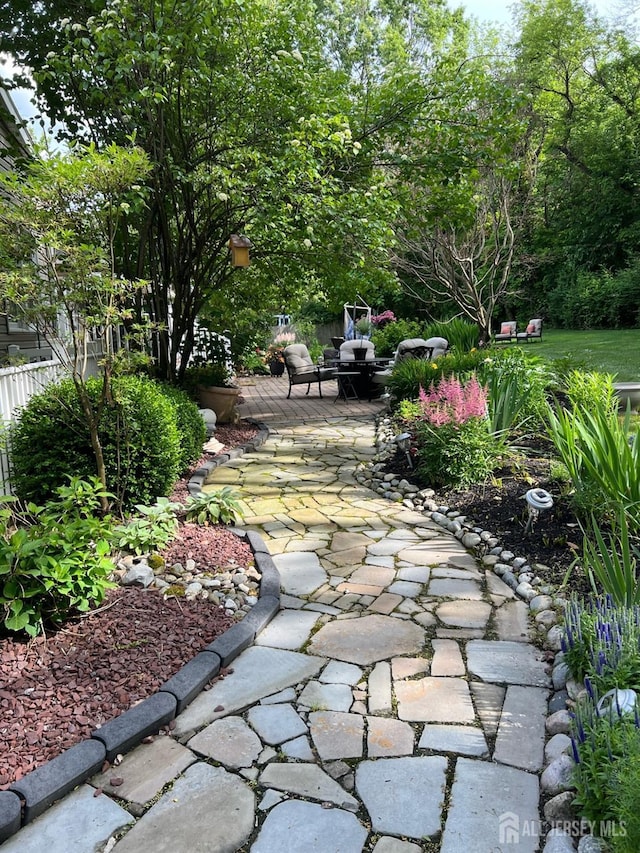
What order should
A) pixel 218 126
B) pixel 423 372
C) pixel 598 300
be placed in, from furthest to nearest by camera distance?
pixel 598 300 < pixel 423 372 < pixel 218 126

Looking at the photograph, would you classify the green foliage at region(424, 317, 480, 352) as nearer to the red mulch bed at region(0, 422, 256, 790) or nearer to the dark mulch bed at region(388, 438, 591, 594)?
the dark mulch bed at region(388, 438, 591, 594)

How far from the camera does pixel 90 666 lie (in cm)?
254

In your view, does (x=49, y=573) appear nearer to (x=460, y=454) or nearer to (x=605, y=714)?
(x=605, y=714)

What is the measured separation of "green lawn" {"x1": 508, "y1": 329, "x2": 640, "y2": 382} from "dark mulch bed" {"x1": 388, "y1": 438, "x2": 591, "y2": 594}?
10.1ft

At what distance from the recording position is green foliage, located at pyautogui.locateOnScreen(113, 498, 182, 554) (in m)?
3.60

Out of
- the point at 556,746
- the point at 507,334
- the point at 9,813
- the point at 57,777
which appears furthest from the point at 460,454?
the point at 507,334

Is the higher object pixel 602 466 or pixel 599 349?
pixel 599 349

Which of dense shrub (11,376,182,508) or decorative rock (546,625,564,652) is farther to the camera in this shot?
dense shrub (11,376,182,508)

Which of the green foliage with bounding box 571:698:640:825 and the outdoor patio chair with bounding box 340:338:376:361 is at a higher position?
the outdoor patio chair with bounding box 340:338:376:361

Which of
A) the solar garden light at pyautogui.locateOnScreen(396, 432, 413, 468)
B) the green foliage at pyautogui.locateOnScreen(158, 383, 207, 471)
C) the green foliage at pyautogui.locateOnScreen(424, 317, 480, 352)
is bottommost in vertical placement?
the solar garden light at pyautogui.locateOnScreen(396, 432, 413, 468)

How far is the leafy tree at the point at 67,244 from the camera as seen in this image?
10.6ft

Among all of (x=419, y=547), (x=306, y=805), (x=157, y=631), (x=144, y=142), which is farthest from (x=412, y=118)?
(x=306, y=805)

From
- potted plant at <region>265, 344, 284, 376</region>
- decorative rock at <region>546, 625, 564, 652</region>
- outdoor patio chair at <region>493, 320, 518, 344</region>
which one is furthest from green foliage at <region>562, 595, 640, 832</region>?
outdoor patio chair at <region>493, 320, 518, 344</region>

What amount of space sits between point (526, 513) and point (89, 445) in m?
3.00
